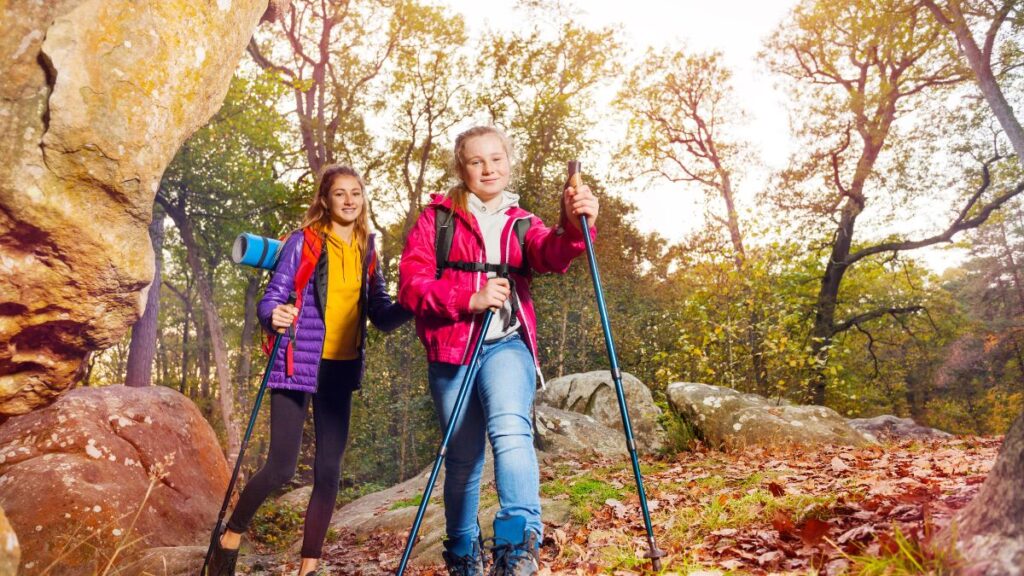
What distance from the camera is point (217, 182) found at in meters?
16.3

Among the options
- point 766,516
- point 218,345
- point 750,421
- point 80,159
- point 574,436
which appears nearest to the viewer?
point 766,516

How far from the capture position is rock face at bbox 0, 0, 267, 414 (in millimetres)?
3637

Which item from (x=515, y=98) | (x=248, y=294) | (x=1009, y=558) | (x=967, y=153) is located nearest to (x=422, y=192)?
(x=515, y=98)

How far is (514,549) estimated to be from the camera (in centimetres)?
259

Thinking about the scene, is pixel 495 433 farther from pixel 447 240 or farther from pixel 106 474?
pixel 106 474

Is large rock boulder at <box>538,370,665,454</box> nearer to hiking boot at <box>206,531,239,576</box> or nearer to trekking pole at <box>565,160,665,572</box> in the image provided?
hiking boot at <box>206,531,239,576</box>

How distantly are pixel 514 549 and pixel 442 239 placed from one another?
1.46m

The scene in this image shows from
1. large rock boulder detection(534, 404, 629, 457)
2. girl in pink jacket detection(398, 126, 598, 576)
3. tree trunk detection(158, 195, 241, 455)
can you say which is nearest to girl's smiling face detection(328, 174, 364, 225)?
girl in pink jacket detection(398, 126, 598, 576)

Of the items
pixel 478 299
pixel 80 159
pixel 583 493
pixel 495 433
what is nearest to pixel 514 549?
pixel 495 433

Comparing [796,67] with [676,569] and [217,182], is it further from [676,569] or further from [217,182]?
[676,569]

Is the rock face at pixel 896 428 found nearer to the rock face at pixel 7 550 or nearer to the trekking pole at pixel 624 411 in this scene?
the trekking pole at pixel 624 411

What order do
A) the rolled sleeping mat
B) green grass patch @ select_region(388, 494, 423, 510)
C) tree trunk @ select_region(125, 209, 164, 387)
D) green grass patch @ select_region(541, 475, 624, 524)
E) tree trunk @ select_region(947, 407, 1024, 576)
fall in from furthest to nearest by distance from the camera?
tree trunk @ select_region(125, 209, 164, 387) → green grass patch @ select_region(388, 494, 423, 510) → green grass patch @ select_region(541, 475, 624, 524) → the rolled sleeping mat → tree trunk @ select_region(947, 407, 1024, 576)

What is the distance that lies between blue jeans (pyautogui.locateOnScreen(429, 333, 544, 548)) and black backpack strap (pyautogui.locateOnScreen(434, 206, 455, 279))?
46 centimetres

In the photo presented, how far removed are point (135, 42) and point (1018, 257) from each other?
26340 millimetres
